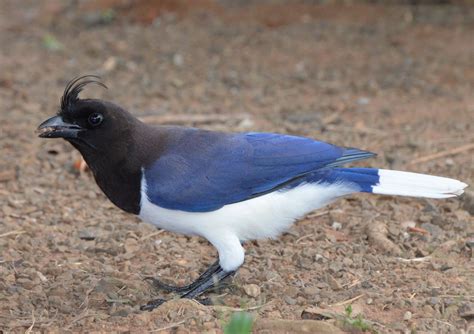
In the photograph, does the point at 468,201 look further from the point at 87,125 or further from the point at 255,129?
the point at 87,125

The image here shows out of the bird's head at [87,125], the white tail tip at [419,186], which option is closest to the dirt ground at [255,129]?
the white tail tip at [419,186]

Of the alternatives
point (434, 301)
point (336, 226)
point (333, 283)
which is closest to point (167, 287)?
point (333, 283)

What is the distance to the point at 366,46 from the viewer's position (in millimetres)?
11250

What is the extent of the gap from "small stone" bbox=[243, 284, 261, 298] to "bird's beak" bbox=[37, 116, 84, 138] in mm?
1371

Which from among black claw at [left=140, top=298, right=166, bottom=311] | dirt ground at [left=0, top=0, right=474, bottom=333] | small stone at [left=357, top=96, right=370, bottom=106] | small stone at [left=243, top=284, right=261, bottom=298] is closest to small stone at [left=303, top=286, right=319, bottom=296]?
dirt ground at [left=0, top=0, right=474, bottom=333]

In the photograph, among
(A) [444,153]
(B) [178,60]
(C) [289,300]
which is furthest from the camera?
(B) [178,60]

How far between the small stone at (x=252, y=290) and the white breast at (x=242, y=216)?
16cm

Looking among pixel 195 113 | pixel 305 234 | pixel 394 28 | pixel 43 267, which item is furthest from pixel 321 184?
pixel 394 28

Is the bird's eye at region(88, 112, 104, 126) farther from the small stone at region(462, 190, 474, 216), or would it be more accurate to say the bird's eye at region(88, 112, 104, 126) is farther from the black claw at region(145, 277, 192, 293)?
the small stone at region(462, 190, 474, 216)

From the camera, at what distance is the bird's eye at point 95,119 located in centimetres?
537

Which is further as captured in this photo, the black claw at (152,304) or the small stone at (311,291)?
the small stone at (311,291)

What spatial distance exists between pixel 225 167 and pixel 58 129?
1024 millimetres

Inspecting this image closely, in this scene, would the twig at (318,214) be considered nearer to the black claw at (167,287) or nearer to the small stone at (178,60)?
the black claw at (167,287)

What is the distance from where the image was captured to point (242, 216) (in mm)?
5355
